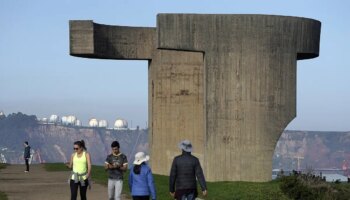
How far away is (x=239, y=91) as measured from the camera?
1328 inches

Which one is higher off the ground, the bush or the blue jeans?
the blue jeans

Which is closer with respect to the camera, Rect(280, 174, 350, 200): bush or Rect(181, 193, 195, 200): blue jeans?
Rect(181, 193, 195, 200): blue jeans

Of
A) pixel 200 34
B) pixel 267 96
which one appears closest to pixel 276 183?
pixel 267 96

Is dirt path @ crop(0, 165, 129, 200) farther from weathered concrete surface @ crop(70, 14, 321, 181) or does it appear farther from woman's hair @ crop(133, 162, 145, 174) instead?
woman's hair @ crop(133, 162, 145, 174)

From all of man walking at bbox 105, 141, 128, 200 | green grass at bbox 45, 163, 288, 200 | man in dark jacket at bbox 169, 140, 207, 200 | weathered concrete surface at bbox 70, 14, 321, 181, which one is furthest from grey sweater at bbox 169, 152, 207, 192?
weathered concrete surface at bbox 70, 14, 321, 181

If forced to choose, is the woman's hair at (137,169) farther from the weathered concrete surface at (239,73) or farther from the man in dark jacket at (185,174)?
the weathered concrete surface at (239,73)

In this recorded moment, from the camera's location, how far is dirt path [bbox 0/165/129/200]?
85.7ft

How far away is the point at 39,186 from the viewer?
30312 mm

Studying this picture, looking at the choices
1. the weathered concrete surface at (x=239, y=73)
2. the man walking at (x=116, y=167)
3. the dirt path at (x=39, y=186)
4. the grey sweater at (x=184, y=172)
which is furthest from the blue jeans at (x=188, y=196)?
the weathered concrete surface at (x=239, y=73)

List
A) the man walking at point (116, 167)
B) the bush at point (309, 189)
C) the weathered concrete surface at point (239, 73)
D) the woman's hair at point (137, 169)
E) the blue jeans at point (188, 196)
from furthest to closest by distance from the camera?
1. the weathered concrete surface at point (239, 73)
2. the bush at point (309, 189)
3. the man walking at point (116, 167)
4. the woman's hair at point (137, 169)
5. the blue jeans at point (188, 196)

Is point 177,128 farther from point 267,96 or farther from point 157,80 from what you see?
point 267,96

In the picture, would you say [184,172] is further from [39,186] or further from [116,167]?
[39,186]

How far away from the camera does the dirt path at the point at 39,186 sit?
2613 cm

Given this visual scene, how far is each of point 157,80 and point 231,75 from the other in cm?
500
